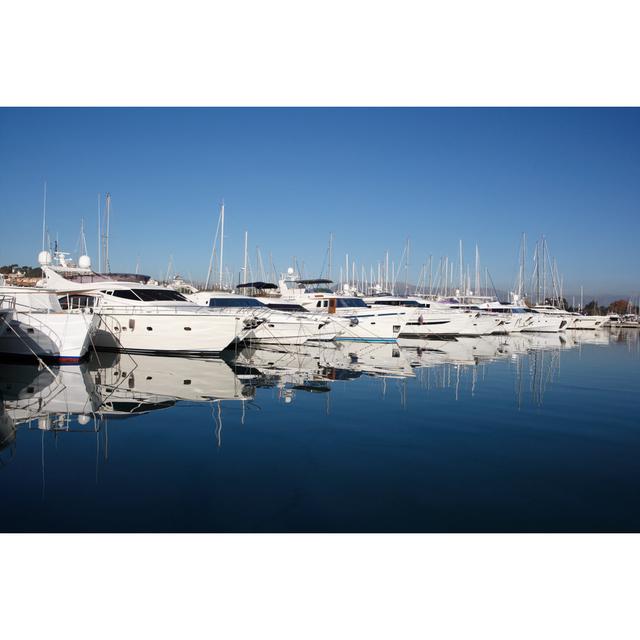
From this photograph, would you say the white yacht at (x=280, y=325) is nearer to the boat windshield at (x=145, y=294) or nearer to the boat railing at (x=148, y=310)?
the boat windshield at (x=145, y=294)

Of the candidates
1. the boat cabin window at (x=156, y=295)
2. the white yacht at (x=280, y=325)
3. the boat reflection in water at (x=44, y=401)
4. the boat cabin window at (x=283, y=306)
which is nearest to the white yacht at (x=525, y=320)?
the boat cabin window at (x=283, y=306)

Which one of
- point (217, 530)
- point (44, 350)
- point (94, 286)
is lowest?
point (217, 530)

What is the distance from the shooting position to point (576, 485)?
6.57 meters

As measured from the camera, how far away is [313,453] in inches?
307

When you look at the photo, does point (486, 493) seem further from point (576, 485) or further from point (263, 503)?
point (263, 503)

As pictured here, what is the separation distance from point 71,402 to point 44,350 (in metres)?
7.18

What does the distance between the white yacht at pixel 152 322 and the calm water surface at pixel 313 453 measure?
428 cm

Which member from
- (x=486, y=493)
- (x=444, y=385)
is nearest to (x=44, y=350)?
(x=444, y=385)

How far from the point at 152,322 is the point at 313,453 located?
13787mm

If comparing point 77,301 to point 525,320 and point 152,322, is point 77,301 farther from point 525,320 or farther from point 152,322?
point 525,320

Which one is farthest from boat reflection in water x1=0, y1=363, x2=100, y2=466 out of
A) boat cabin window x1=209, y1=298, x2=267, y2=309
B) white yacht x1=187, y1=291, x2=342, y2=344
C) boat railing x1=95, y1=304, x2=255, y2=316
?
white yacht x1=187, y1=291, x2=342, y2=344

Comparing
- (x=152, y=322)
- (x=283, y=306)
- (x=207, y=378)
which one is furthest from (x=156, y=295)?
(x=283, y=306)

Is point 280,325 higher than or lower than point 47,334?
higher

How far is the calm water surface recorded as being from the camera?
18.1 feet
